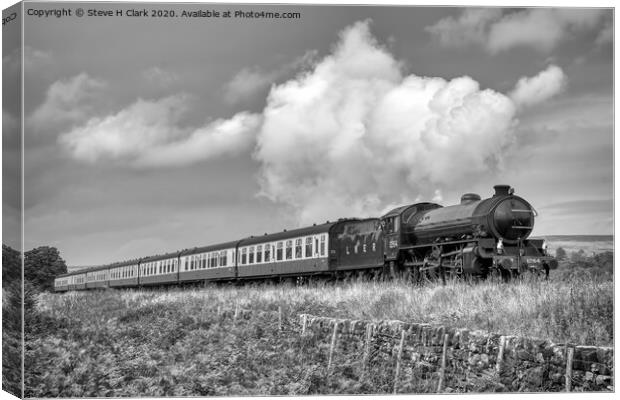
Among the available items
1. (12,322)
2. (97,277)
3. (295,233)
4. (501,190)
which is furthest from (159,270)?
(12,322)

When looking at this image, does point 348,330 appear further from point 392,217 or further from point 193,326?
point 392,217

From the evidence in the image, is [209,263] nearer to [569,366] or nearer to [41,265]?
[41,265]

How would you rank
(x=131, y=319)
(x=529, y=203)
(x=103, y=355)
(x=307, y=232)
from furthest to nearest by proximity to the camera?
(x=307, y=232)
(x=529, y=203)
(x=131, y=319)
(x=103, y=355)

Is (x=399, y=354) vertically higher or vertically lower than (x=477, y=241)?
lower

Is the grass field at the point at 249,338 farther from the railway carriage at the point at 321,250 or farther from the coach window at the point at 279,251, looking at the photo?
the coach window at the point at 279,251

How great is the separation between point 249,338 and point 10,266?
497 centimetres

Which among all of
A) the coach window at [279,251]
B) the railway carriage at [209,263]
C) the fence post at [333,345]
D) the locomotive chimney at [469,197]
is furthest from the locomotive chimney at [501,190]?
the railway carriage at [209,263]

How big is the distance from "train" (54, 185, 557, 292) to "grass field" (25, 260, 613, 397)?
3108 mm

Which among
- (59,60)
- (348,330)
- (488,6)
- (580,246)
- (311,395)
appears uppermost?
(488,6)

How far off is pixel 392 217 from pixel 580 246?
33.1ft

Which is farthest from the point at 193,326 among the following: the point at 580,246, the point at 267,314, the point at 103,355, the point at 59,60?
the point at 580,246

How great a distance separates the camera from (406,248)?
22.6 meters

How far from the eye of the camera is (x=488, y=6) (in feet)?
39.0

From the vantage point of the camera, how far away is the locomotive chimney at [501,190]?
20078mm
